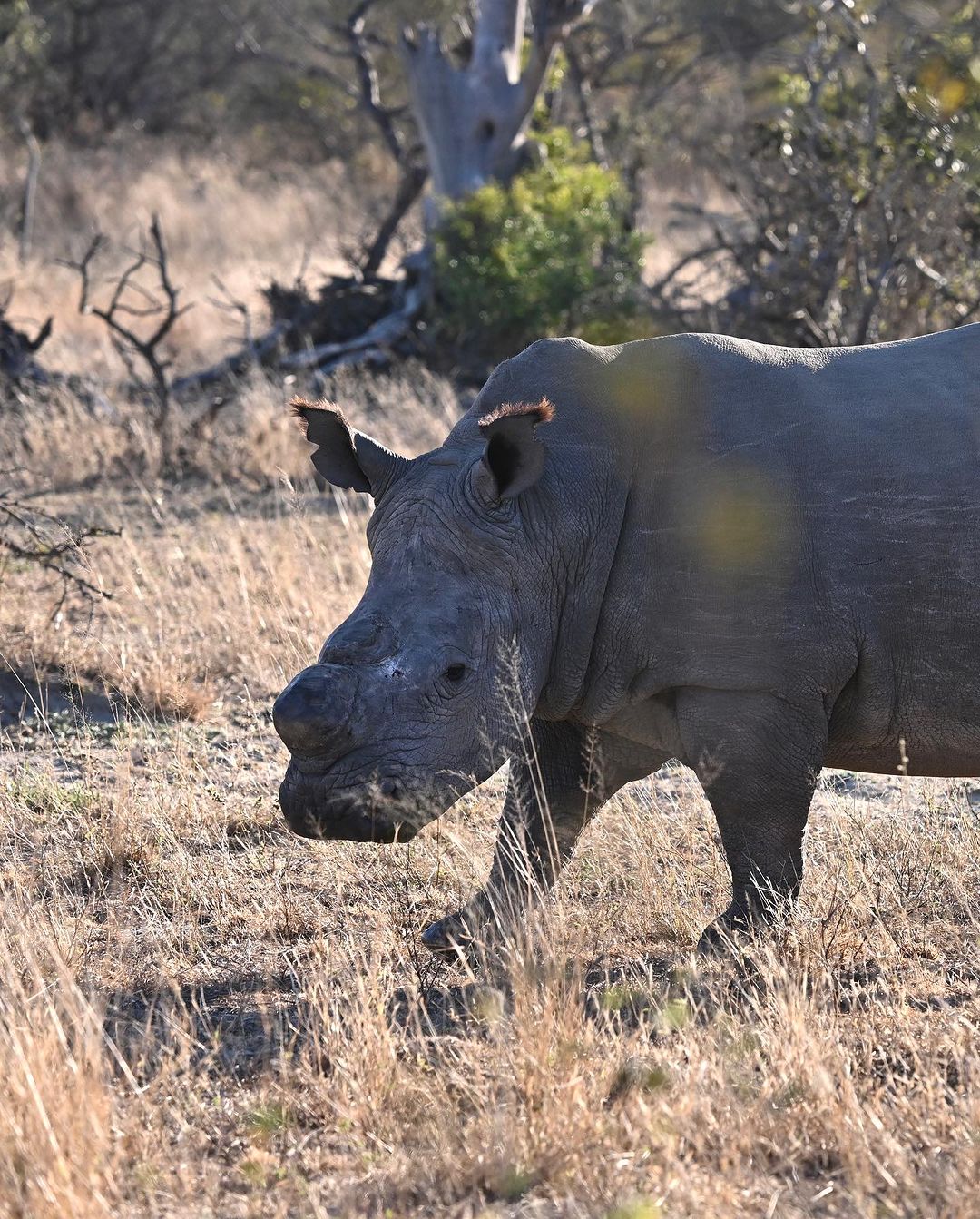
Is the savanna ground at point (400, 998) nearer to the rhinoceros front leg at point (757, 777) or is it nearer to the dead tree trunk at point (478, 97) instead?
the rhinoceros front leg at point (757, 777)

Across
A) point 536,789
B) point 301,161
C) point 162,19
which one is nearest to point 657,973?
point 536,789

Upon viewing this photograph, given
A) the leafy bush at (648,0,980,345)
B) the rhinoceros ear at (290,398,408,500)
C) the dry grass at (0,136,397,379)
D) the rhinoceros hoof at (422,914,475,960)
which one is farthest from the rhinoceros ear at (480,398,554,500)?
the dry grass at (0,136,397,379)

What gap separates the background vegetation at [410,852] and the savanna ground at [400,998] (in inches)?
0.6

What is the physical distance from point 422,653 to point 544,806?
0.86m

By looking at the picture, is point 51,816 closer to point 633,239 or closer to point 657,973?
point 657,973

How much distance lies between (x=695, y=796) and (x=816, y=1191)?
2.95 metres

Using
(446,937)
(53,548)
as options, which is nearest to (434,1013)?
(446,937)

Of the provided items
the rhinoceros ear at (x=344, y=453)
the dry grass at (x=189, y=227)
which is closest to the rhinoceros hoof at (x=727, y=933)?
the rhinoceros ear at (x=344, y=453)

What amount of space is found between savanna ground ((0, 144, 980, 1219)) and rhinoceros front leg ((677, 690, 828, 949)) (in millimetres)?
168

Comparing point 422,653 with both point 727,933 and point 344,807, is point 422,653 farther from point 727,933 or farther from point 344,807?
point 727,933

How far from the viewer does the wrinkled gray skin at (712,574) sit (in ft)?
14.9

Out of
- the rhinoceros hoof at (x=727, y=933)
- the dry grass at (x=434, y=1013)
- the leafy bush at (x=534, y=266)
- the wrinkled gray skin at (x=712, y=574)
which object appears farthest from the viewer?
the leafy bush at (x=534, y=266)

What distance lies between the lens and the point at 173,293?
38.5ft

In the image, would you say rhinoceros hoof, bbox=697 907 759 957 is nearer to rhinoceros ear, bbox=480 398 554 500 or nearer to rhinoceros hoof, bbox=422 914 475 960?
rhinoceros hoof, bbox=422 914 475 960
